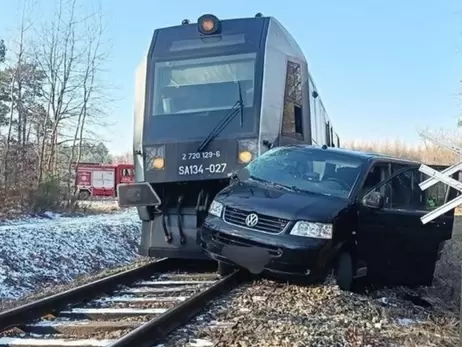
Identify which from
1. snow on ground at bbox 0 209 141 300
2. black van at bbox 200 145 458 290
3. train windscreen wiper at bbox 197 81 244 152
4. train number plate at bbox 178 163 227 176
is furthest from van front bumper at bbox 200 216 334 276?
snow on ground at bbox 0 209 141 300

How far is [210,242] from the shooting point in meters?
7.51

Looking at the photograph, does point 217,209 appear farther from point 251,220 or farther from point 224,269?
point 224,269

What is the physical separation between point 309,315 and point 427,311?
1925mm

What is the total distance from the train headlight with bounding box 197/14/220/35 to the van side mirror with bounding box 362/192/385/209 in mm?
3819

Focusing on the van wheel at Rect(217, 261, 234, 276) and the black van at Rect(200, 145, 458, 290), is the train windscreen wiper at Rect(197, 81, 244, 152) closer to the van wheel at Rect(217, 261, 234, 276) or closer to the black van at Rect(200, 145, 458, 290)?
the black van at Rect(200, 145, 458, 290)

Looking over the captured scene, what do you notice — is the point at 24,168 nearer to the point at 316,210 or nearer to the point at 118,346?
the point at 316,210

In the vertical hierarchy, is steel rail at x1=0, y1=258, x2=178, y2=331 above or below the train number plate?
below

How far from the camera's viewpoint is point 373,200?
7.72m

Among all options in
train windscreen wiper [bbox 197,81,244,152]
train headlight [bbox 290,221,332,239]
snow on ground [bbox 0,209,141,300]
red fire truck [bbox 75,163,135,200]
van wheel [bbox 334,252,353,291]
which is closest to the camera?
train headlight [bbox 290,221,332,239]

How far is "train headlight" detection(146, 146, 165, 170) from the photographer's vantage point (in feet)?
30.8

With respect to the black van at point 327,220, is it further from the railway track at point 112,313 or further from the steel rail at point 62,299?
the steel rail at point 62,299

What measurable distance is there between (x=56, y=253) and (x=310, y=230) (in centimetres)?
725

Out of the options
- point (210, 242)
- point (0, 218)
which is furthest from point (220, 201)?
point (0, 218)

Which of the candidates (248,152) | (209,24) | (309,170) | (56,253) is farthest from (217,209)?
(56,253)
